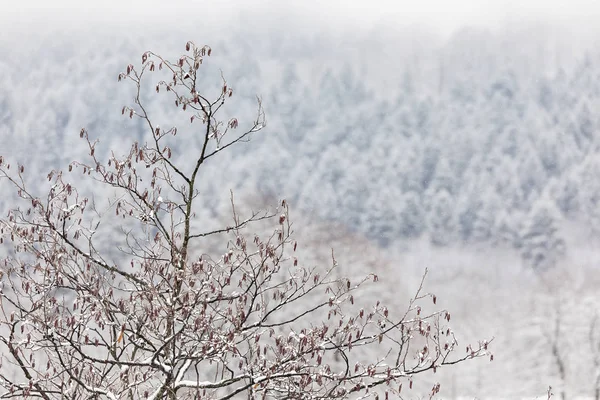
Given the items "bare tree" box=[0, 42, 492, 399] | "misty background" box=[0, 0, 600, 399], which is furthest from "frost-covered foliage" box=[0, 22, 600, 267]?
"bare tree" box=[0, 42, 492, 399]

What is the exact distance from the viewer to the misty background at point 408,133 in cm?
2875

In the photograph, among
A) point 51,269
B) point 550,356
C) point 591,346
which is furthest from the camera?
point 550,356

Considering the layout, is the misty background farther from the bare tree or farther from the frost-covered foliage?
the bare tree

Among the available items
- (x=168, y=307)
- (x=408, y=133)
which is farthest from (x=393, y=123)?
(x=168, y=307)

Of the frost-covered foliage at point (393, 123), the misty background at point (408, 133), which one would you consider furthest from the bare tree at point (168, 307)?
the frost-covered foliage at point (393, 123)

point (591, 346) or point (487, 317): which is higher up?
point (487, 317)

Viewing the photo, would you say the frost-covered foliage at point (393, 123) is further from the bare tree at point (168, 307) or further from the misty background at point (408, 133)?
the bare tree at point (168, 307)

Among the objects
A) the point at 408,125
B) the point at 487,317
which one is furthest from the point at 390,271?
the point at 408,125

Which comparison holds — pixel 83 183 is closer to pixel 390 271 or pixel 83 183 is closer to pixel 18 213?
pixel 390 271

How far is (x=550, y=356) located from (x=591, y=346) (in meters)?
1.68

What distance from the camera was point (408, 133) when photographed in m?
47.6

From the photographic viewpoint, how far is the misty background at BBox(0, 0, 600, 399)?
28750 mm

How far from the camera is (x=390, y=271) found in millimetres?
29469

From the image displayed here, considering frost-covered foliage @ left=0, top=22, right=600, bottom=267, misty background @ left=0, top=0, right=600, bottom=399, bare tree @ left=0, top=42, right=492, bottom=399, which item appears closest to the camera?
bare tree @ left=0, top=42, right=492, bottom=399
